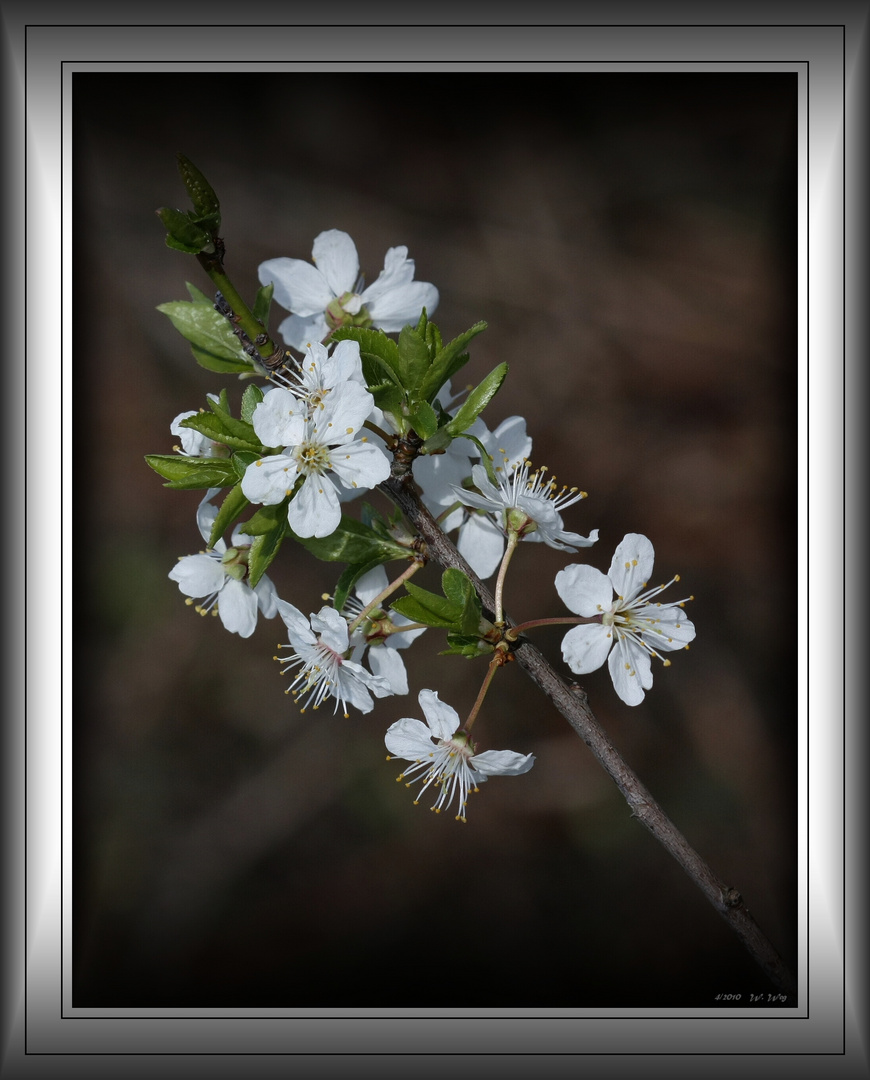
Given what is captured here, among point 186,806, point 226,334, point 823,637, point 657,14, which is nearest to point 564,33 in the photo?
point 657,14

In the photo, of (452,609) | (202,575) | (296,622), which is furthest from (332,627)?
(202,575)

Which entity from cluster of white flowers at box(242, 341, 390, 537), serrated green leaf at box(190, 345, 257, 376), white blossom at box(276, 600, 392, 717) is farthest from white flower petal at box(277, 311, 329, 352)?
white blossom at box(276, 600, 392, 717)

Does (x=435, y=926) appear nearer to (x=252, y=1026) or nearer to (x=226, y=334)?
(x=252, y=1026)

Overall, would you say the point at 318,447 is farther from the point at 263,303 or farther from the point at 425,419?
the point at 263,303

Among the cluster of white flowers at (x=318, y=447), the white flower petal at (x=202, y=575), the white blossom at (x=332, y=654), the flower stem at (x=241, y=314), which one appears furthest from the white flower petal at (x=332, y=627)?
the flower stem at (x=241, y=314)

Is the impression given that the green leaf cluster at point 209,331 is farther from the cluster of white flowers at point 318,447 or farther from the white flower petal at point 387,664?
the white flower petal at point 387,664

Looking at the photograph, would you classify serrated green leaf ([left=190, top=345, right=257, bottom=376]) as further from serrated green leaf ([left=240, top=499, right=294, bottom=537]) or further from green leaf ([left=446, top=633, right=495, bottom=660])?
green leaf ([left=446, top=633, right=495, bottom=660])
